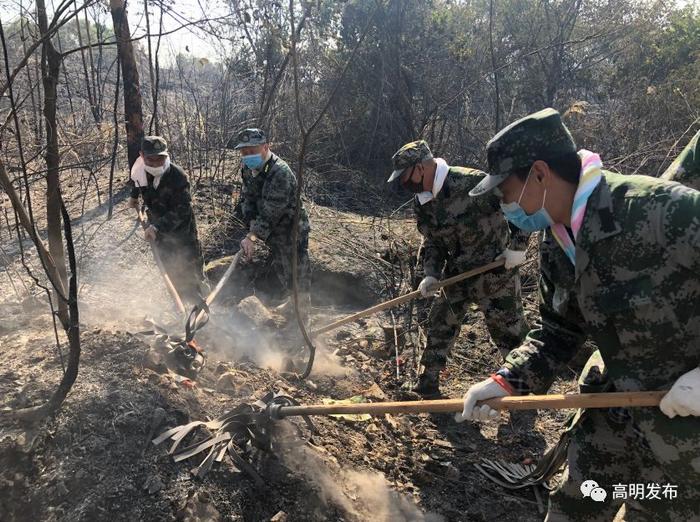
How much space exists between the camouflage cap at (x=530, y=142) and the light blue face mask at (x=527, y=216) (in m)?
0.07

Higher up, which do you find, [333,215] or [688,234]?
[688,234]

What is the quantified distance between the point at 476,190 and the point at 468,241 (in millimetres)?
2098

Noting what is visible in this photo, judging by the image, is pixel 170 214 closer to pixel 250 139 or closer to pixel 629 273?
pixel 250 139

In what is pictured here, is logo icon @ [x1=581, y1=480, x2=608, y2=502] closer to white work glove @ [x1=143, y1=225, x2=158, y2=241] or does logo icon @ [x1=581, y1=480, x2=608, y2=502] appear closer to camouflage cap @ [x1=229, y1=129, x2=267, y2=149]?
camouflage cap @ [x1=229, y1=129, x2=267, y2=149]

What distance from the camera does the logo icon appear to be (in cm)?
217

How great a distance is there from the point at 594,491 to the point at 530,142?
153 centimetres

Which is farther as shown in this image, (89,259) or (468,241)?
(89,259)

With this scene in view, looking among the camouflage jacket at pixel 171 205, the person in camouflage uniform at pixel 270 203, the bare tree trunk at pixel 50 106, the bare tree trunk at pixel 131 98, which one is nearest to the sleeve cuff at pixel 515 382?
the bare tree trunk at pixel 50 106

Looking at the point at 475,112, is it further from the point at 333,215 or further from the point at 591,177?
the point at 591,177

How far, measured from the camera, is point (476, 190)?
2002mm

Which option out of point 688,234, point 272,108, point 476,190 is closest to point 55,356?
point 476,190

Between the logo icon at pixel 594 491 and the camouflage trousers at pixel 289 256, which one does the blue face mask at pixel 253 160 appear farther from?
the logo icon at pixel 594 491

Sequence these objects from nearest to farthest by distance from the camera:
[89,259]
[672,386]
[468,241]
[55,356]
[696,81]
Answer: [672,386] → [55,356] → [468,241] → [89,259] → [696,81]

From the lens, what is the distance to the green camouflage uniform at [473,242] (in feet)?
12.8
